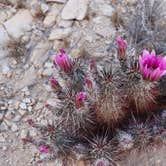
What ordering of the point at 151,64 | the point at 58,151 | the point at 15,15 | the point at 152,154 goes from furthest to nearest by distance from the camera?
the point at 15,15 < the point at 152,154 < the point at 58,151 < the point at 151,64

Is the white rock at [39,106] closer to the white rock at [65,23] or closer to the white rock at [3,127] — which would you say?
the white rock at [3,127]

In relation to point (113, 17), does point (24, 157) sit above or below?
below

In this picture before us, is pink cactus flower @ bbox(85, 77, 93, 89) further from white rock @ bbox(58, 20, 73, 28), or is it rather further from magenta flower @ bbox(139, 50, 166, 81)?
white rock @ bbox(58, 20, 73, 28)

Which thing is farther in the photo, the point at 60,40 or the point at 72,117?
the point at 60,40

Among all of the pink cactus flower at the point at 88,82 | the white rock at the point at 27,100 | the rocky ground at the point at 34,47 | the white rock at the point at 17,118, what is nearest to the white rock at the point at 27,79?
the rocky ground at the point at 34,47

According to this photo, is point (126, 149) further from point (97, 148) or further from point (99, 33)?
point (99, 33)

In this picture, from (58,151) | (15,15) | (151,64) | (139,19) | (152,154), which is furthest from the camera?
(15,15)

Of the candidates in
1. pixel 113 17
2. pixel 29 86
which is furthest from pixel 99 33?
pixel 29 86
